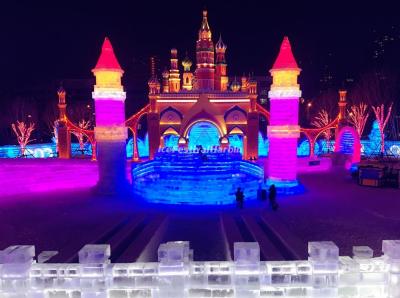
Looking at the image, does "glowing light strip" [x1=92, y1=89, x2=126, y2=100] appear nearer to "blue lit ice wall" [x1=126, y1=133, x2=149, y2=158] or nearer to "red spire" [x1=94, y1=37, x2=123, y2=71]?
"red spire" [x1=94, y1=37, x2=123, y2=71]

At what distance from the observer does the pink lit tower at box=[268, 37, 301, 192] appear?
51.3 feet

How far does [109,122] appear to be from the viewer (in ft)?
49.9

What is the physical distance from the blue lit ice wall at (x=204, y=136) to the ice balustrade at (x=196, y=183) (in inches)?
496

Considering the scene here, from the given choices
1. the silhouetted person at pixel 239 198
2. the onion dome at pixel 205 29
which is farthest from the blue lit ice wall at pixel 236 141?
the silhouetted person at pixel 239 198

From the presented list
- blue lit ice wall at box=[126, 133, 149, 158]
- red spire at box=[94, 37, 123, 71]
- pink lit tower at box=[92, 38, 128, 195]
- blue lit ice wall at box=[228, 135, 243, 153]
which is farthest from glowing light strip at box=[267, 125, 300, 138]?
blue lit ice wall at box=[126, 133, 149, 158]

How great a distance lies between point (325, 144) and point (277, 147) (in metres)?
19.4

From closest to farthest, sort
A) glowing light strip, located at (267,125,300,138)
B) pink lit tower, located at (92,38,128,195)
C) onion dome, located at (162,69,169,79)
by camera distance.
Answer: pink lit tower, located at (92,38,128,195) → glowing light strip, located at (267,125,300,138) → onion dome, located at (162,69,169,79)

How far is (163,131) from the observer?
30641 millimetres

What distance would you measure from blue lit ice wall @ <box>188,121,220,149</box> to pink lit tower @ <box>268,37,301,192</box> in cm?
1471

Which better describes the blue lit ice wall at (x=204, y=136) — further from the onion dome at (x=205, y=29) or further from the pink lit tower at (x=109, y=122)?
the pink lit tower at (x=109, y=122)

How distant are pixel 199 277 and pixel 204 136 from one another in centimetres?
2690

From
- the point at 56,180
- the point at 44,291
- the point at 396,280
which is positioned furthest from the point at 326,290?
the point at 56,180

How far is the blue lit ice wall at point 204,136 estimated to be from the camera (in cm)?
3062

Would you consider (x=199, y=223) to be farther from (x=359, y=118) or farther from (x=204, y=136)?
(x=359, y=118)
